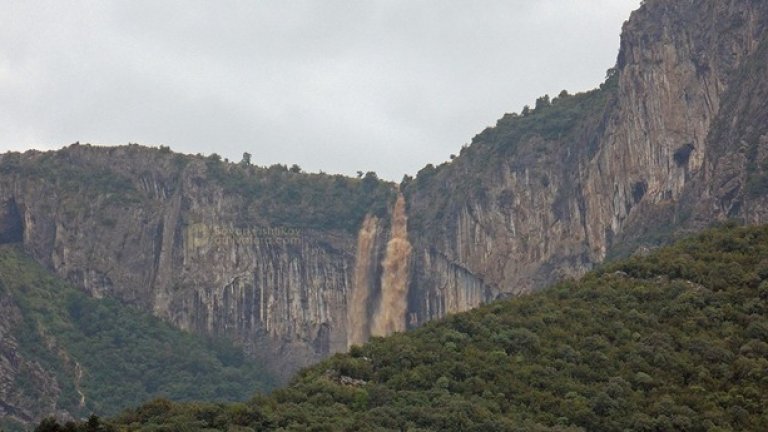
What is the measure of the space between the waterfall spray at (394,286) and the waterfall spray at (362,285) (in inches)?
57.7

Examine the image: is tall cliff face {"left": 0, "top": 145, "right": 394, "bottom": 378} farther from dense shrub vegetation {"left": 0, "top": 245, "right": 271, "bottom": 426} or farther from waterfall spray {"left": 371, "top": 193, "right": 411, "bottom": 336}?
dense shrub vegetation {"left": 0, "top": 245, "right": 271, "bottom": 426}

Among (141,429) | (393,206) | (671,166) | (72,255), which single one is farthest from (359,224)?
(141,429)

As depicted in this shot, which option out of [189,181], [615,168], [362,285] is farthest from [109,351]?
[615,168]

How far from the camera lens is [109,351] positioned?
520 feet

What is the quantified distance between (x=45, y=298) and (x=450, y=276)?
118 feet

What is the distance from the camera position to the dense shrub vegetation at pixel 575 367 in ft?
260

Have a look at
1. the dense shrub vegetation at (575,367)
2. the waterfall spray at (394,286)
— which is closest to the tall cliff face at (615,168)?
the waterfall spray at (394,286)

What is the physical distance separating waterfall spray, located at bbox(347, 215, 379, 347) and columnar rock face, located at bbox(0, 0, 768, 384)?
6.2 inches

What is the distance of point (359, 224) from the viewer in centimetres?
17312

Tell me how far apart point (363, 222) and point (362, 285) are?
21.8 ft

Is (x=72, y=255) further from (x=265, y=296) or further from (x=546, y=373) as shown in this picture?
(x=546, y=373)

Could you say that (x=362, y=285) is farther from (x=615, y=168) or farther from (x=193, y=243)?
(x=615, y=168)

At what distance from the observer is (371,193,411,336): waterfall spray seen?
16638 cm

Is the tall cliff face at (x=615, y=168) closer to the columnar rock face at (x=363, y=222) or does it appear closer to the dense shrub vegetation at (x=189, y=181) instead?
the columnar rock face at (x=363, y=222)
